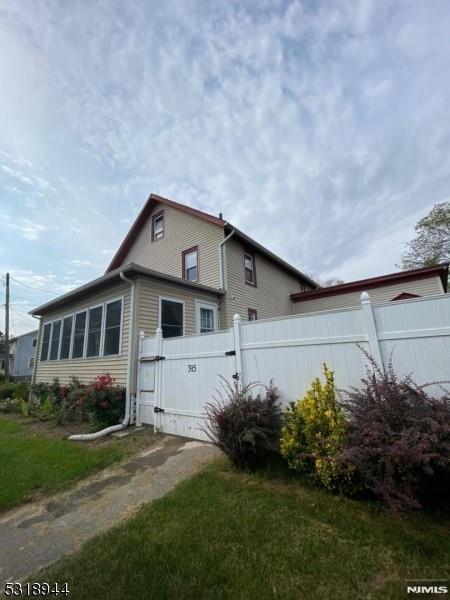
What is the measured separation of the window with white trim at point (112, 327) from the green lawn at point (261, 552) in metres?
5.51

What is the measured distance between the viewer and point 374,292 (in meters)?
12.5

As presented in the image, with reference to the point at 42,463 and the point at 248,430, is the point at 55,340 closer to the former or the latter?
the point at 42,463

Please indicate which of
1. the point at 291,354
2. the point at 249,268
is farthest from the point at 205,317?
the point at 291,354

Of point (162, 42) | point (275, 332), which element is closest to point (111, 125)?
point (162, 42)

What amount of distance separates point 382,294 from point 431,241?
34.2 feet

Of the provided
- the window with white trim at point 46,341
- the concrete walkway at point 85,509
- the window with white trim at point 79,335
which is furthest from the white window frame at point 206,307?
the window with white trim at point 46,341

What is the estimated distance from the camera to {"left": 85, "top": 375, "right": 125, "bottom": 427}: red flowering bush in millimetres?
6828

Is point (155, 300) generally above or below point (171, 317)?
above

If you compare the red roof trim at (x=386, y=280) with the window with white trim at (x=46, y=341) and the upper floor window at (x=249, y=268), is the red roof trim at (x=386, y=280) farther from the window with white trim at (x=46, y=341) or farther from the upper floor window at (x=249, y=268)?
the window with white trim at (x=46, y=341)

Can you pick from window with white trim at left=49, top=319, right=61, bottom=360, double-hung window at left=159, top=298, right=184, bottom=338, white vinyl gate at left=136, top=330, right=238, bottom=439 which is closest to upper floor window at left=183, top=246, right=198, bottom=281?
double-hung window at left=159, top=298, right=184, bottom=338

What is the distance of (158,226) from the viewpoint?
42.8 feet

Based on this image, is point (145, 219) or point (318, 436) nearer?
point (318, 436)

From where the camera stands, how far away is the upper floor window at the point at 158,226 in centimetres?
1283

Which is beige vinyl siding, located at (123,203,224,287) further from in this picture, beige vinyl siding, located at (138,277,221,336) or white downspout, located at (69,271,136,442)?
white downspout, located at (69,271,136,442)
